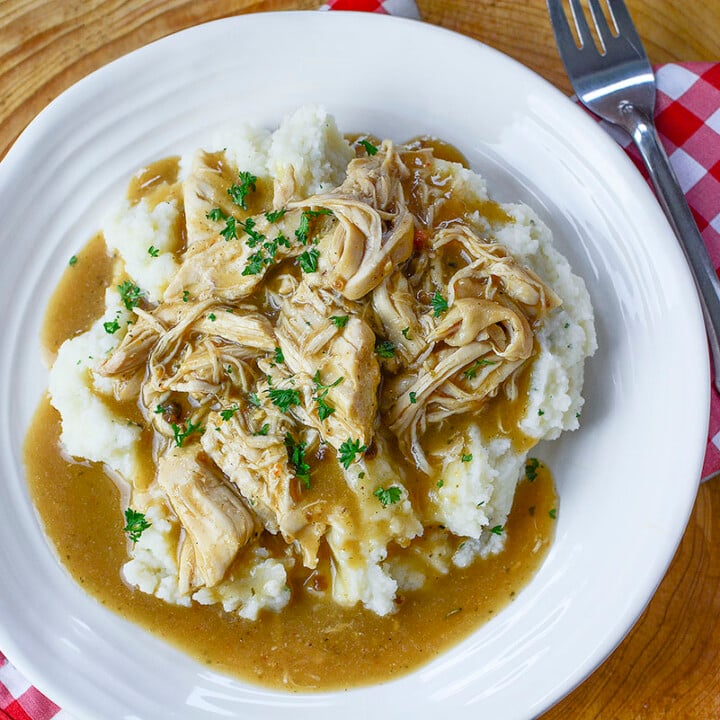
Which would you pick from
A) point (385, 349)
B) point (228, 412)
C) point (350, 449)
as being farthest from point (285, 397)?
point (385, 349)

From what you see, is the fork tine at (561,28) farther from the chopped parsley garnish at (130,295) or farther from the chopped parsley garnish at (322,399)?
the chopped parsley garnish at (130,295)

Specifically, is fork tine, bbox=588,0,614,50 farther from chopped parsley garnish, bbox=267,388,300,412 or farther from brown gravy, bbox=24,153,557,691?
chopped parsley garnish, bbox=267,388,300,412

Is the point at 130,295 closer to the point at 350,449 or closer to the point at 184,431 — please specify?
the point at 184,431

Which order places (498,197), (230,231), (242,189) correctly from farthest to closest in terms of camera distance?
(498,197) → (242,189) → (230,231)

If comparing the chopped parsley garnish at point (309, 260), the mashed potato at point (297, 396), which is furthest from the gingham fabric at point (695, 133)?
the chopped parsley garnish at point (309, 260)

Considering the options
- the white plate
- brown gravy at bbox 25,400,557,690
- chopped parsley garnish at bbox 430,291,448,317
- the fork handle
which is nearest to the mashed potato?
chopped parsley garnish at bbox 430,291,448,317

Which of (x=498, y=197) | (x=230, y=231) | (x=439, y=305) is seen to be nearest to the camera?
(x=439, y=305)

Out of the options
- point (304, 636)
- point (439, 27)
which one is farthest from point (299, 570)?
point (439, 27)
